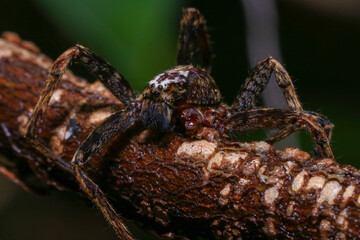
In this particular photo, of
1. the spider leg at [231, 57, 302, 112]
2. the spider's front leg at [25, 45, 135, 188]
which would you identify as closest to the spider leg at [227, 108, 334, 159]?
the spider leg at [231, 57, 302, 112]

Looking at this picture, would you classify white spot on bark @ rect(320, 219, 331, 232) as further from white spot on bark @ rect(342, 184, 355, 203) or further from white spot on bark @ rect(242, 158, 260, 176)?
white spot on bark @ rect(242, 158, 260, 176)

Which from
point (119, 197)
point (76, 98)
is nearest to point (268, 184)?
point (119, 197)

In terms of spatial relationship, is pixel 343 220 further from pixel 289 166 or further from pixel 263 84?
pixel 263 84

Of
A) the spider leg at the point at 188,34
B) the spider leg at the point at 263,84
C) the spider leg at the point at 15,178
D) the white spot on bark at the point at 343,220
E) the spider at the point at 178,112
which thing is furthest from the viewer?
the spider leg at the point at 188,34

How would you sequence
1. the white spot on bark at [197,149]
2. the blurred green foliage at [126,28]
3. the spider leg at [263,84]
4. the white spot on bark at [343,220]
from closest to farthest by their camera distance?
1. the white spot on bark at [343,220]
2. the white spot on bark at [197,149]
3. the spider leg at [263,84]
4. the blurred green foliage at [126,28]

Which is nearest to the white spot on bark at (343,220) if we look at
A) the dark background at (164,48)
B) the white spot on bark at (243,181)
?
the white spot on bark at (243,181)

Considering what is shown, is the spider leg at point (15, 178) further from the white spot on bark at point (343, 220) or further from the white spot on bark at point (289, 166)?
the white spot on bark at point (343, 220)

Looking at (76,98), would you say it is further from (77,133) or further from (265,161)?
(265,161)
